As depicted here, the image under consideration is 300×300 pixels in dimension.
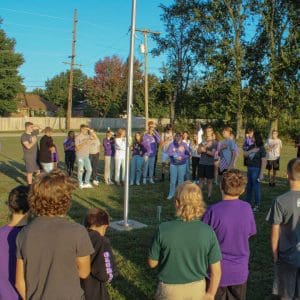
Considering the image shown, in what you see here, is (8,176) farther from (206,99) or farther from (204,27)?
(204,27)

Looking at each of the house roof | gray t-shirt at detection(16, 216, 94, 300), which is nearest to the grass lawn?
gray t-shirt at detection(16, 216, 94, 300)

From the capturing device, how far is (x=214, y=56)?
34.7 m

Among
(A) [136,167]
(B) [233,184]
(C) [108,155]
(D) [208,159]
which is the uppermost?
(B) [233,184]

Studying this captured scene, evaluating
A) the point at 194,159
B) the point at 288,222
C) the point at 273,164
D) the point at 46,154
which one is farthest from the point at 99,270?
the point at 273,164

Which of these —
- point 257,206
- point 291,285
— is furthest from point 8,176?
point 291,285

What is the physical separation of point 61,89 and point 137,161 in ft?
287

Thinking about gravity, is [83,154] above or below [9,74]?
below

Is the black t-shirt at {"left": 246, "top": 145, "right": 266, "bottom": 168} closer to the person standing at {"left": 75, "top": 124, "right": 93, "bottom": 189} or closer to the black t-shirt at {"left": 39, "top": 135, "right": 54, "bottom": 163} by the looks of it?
the person standing at {"left": 75, "top": 124, "right": 93, "bottom": 189}

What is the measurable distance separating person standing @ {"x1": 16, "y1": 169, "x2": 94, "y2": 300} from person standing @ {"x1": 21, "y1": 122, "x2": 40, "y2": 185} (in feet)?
31.4

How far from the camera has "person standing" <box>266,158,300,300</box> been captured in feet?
13.8

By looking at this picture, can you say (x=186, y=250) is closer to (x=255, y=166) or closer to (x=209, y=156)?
(x=255, y=166)

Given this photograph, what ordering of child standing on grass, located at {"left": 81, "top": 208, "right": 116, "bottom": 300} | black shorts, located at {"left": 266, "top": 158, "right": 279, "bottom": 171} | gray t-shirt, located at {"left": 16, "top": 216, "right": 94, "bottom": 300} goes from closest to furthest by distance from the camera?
1. gray t-shirt, located at {"left": 16, "top": 216, "right": 94, "bottom": 300}
2. child standing on grass, located at {"left": 81, "top": 208, "right": 116, "bottom": 300}
3. black shorts, located at {"left": 266, "top": 158, "right": 279, "bottom": 171}

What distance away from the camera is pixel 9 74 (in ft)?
205

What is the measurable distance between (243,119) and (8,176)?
2436 centimetres
